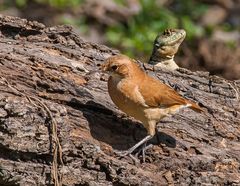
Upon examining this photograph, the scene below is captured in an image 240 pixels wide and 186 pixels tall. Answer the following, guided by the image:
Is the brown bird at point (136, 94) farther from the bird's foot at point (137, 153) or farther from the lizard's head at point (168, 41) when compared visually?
the lizard's head at point (168, 41)

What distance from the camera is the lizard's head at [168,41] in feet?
32.8

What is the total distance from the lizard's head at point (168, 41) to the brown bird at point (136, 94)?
3082 mm

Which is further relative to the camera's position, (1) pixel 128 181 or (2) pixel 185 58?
(2) pixel 185 58

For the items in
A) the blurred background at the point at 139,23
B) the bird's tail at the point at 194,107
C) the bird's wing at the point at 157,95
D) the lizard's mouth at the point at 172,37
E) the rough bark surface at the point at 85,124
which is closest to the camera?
the rough bark surface at the point at 85,124

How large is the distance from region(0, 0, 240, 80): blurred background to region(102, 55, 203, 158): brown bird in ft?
18.5

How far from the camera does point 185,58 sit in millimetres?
12750

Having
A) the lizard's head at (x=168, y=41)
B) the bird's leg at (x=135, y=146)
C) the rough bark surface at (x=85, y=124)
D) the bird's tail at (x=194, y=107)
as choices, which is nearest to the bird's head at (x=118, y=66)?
the rough bark surface at (x=85, y=124)

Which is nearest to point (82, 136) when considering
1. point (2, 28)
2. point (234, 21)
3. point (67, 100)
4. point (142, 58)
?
point (67, 100)

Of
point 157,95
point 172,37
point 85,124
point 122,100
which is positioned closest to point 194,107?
point 157,95

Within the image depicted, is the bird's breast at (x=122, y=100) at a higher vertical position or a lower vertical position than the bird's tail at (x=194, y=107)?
lower

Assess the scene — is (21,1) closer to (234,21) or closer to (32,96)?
(234,21)

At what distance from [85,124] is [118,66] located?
1.90ft

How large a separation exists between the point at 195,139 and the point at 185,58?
5538 millimetres

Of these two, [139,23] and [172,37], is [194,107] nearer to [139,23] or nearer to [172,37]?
[172,37]
